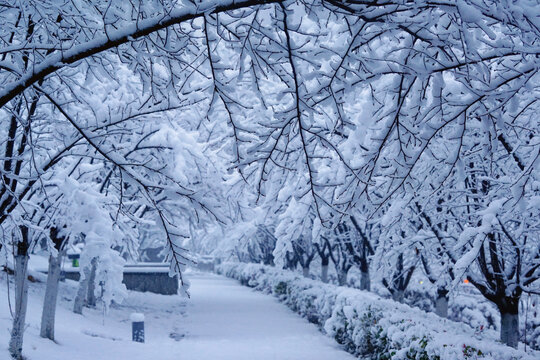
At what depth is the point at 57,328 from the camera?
1076 centimetres

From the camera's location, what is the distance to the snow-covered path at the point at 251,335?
1037 centimetres

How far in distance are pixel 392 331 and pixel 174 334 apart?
6760 millimetres

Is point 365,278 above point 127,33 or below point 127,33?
below

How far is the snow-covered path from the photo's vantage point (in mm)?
10367

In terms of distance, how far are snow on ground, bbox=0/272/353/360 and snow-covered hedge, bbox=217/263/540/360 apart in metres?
0.49

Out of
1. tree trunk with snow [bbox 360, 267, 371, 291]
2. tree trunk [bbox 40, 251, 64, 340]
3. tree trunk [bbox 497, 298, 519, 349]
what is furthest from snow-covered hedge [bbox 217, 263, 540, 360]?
Answer: tree trunk [bbox 40, 251, 64, 340]

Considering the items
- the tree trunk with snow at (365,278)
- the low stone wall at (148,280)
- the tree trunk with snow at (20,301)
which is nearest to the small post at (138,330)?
the tree trunk with snow at (20,301)

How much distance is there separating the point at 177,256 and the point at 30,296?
443 inches

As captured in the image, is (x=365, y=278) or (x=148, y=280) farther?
(x=148, y=280)

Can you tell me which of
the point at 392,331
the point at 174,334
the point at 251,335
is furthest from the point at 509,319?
the point at 174,334

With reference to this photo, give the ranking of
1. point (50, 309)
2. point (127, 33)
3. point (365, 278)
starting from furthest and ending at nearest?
point (365, 278), point (50, 309), point (127, 33)

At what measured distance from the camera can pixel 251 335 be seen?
42.7 feet

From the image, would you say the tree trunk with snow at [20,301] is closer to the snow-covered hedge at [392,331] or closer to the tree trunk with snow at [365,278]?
the snow-covered hedge at [392,331]

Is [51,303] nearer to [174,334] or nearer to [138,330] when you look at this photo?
[138,330]
